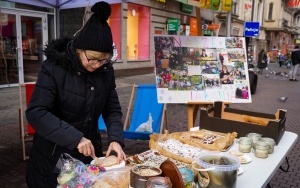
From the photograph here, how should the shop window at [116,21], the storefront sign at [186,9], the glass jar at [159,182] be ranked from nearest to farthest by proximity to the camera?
the glass jar at [159,182] < the shop window at [116,21] < the storefront sign at [186,9]

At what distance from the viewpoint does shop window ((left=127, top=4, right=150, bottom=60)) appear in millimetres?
14047

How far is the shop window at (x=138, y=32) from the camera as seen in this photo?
14047 millimetres

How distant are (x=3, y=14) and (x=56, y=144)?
28.5ft

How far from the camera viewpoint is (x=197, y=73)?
12.7ft

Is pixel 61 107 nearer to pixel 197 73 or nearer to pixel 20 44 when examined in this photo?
pixel 197 73

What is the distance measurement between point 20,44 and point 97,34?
9.03 m

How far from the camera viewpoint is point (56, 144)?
5.93ft

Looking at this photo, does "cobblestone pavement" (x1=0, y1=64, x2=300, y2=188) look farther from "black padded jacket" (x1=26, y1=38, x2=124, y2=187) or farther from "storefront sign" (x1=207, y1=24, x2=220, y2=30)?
"storefront sign" (x1=207, y1=24, x2=220, y2=30)

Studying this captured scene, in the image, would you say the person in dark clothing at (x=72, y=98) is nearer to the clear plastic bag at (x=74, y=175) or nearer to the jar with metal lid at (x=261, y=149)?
the clear plastic bag at (x=74, y=175)

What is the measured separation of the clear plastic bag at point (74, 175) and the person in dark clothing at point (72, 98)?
0.18 meters

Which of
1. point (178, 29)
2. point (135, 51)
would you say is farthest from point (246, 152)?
point (178, 29)

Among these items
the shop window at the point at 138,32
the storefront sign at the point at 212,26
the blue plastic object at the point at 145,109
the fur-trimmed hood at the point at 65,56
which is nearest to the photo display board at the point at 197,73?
the blue plastic object at the point at 145,109

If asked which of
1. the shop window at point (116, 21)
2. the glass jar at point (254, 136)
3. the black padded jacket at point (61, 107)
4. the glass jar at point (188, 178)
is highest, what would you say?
the shop window at point (116, 21)

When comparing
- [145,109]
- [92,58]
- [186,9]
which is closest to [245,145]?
[92,58]
